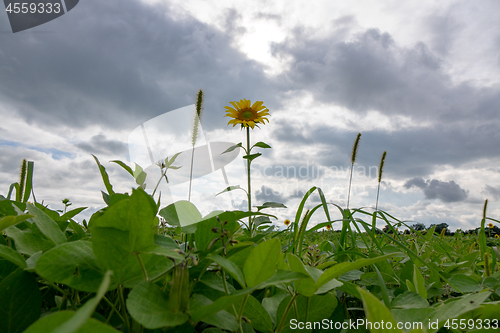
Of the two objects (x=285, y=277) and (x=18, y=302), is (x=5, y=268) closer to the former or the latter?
(x=18, y=302)

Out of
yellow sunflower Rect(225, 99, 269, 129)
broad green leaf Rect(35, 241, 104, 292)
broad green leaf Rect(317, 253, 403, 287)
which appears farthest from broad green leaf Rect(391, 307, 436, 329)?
yellow sunflower Rect(225, 99, 269, 129)

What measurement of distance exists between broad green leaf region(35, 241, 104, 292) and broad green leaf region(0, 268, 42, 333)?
102 mm

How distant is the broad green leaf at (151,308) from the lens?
0.34 m

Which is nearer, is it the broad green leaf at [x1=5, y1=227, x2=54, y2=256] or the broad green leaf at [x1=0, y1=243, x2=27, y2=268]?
the broad green leaf at [x1=0, y1=243, x2=27, y2=268]

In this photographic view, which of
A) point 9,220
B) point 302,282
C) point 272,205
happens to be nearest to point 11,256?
point 9,220

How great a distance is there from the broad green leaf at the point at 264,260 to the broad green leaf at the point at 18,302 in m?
0.32

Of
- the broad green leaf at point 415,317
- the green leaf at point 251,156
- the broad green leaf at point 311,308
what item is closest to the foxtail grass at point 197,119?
the green leaf at point 251,156

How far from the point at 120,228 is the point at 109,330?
5.3 inches

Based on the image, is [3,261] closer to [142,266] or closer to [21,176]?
[142,266]

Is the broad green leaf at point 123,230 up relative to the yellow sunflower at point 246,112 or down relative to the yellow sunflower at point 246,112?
down

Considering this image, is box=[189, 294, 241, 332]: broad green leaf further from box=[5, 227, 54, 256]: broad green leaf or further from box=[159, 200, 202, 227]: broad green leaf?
box=[5, 227, 54, 256]: broad green leaf

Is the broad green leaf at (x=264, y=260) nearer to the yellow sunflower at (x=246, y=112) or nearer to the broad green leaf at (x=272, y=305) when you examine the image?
the broad green leaf at (x=272, y=305)

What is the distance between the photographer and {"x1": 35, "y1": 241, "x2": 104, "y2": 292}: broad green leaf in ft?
1.21

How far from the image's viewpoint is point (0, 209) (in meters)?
0.72
